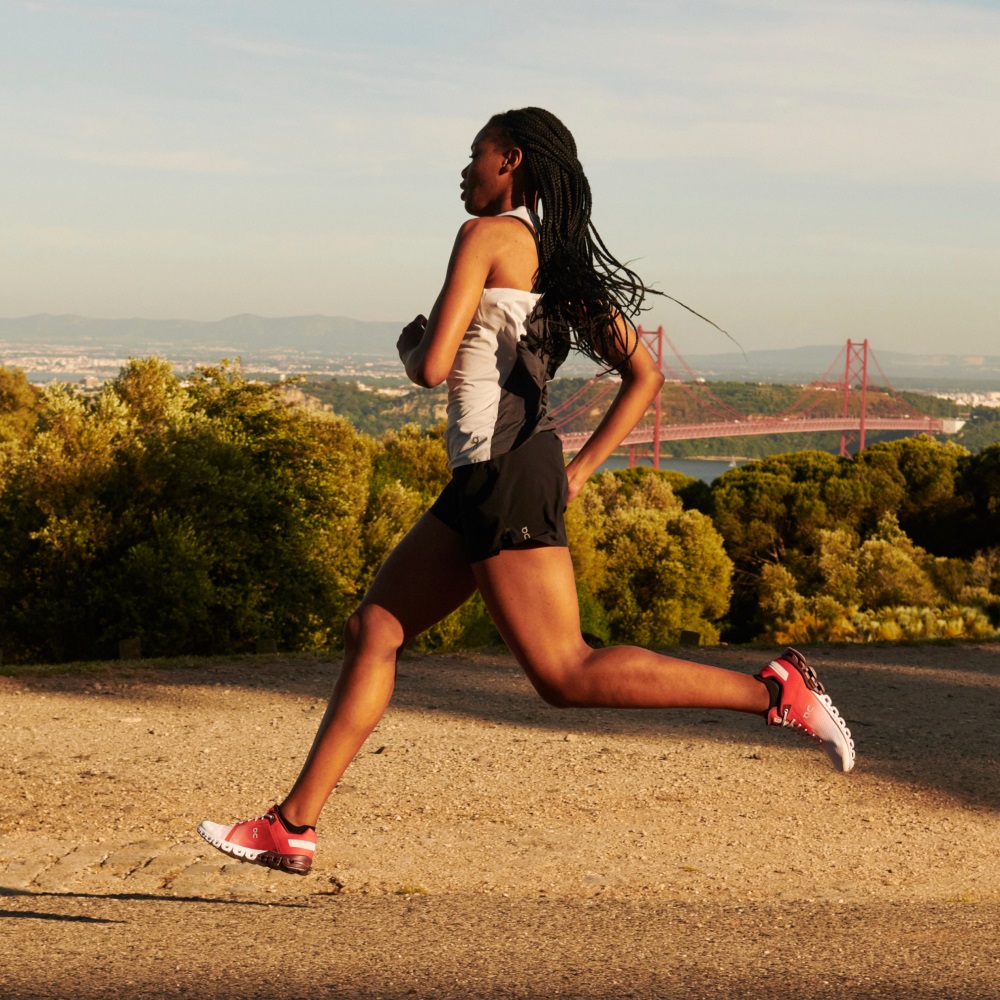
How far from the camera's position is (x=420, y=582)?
2.70m

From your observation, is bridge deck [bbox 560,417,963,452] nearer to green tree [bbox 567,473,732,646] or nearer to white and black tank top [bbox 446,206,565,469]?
green tree [bbox 567,473,732,646]

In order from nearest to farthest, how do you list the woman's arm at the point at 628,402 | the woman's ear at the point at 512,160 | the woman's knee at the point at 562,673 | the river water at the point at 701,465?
the woman's knee at the point at 562,673
the woman's ear at the point at 512,160
the woman's arm at the point at 628,402
the river water at the point at 701,465

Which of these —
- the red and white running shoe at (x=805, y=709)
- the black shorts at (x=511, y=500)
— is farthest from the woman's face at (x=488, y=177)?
the red and white running shoe at (x=805, y=709)

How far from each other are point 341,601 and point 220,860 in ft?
42.9

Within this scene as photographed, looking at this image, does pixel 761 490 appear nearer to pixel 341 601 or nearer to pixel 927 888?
pixel 341 601

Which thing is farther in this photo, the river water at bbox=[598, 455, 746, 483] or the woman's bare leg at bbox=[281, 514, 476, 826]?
the river water at bbox=[598, 455, 746, 483]

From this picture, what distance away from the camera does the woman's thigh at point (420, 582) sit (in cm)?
268

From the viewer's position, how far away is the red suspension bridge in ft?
153

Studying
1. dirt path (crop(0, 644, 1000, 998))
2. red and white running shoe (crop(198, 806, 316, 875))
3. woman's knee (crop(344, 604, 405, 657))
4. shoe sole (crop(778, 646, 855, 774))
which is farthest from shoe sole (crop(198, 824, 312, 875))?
shoe sole (crop(778, 646, 855, 774))

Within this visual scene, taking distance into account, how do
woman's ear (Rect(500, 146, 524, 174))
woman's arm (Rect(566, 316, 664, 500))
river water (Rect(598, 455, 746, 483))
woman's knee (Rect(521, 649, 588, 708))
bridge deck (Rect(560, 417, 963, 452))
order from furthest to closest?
1. river water (Rect(598, 455, 746, 483))
2. bridge deck (Rect(560, 417, 963, 452))
3. woman's arm (Rect(566, 316, 664, 500))
4. woman's ear (Rect(500, 146, 524, 174))
5. woman's knee (Rect(521, 649, 588, 708))

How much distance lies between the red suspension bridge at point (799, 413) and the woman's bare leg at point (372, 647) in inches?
1379

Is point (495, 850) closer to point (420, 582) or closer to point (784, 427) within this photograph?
point (420, 582)

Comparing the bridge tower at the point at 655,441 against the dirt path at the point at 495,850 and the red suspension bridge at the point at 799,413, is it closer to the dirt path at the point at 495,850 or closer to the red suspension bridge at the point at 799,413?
the red suspension bridge at the point at 799,413

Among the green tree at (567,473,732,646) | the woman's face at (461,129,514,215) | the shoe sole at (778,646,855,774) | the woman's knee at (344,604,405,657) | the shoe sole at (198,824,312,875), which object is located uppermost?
the woman's face at (461,129,514,215)
